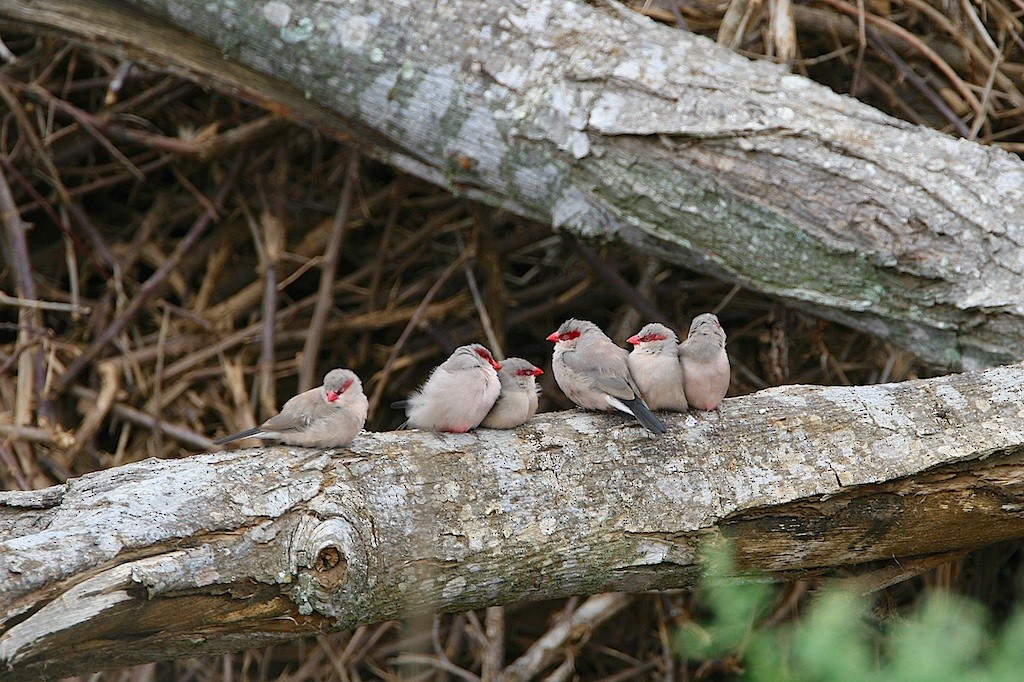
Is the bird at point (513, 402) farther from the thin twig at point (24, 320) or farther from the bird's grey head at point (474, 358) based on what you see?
the thin twig at point (24, 320)

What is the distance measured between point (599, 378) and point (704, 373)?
27 centimetres

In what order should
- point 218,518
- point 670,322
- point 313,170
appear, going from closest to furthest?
point 218,518 < point 670,322 < point 313,170

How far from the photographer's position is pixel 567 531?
2.41 m

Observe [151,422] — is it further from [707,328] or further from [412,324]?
[707,328]

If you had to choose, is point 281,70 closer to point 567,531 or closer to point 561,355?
point 561,355

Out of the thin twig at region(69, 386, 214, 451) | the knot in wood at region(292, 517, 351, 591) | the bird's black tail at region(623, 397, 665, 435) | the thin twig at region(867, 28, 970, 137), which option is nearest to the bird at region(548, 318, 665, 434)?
the bird's black tail at region(623, 397, 665, 435)

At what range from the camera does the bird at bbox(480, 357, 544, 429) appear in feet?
8.70

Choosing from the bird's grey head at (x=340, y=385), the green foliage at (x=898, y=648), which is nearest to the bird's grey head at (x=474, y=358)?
the bird's grey head at (x=340, y=385)

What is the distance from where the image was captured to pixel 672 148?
128 inches

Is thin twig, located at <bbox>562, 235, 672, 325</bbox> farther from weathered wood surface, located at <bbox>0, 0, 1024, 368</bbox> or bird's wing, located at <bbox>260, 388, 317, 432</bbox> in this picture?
bird's wing, located at <bbox>260, 388, 317, 432</bbox>

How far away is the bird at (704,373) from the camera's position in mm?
2664

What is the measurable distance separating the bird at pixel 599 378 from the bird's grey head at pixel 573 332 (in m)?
0.02

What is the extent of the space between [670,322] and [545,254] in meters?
0.69

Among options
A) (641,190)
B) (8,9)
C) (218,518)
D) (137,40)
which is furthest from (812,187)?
(8,9)
